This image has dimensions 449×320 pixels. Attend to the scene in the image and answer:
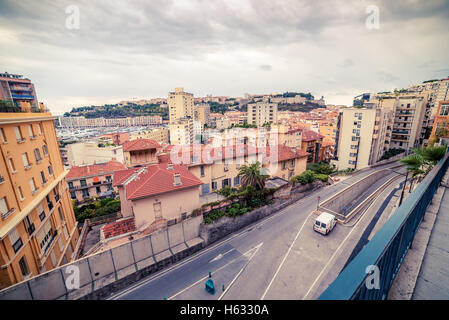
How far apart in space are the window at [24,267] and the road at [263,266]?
6.44m

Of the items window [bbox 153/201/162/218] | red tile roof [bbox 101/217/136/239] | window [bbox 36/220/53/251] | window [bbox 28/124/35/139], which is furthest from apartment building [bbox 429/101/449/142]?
window [bbox 28/124/35/139]

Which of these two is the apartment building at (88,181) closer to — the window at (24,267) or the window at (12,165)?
the window at (12,165)

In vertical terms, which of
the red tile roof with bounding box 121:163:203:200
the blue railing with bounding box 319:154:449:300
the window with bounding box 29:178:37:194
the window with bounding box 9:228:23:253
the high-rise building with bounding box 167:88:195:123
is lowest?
the window with bounding box 9:228:23:253

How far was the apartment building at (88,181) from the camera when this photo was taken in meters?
41.5

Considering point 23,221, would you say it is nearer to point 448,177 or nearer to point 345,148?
point 448,177

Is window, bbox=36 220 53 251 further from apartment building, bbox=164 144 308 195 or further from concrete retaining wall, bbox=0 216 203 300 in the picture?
apartment building, bbox=164 144 308 195

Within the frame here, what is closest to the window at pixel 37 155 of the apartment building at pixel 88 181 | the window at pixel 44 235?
the window at pixel 44 235

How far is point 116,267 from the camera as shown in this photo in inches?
669

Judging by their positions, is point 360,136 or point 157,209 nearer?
point 157,209

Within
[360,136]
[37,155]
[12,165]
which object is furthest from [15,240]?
[360,136]

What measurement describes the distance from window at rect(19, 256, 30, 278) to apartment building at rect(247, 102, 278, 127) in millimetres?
97308

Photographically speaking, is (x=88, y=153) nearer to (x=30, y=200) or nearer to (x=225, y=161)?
(x=30, y=200)

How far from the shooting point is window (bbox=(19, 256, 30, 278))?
14803 millimetres

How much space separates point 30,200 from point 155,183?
9855 millimetres
